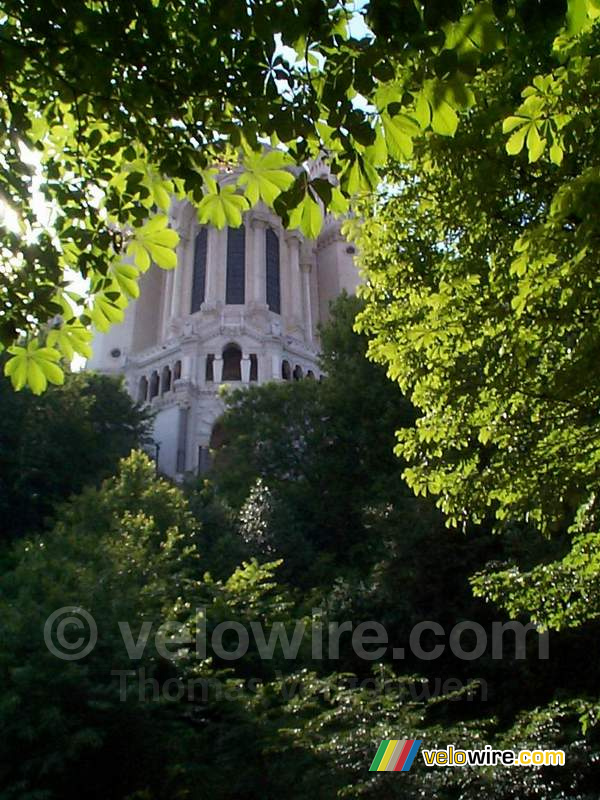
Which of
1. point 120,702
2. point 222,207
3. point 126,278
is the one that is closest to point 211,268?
point 120,702

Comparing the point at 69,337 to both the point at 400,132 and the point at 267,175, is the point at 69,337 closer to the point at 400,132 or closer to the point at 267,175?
the point at 267,175

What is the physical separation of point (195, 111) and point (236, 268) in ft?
129

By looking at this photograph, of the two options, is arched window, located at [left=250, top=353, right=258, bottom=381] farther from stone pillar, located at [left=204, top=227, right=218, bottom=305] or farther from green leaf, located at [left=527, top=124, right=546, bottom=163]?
green leaf, located at [left=527, top=124, right=546, bottom=163]

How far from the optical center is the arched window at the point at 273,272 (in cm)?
4200

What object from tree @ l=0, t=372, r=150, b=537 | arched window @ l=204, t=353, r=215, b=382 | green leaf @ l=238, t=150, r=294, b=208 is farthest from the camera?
arched window @ l=204, t=353, r=215, b=382

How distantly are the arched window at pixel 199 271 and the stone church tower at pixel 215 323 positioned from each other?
0.22ft

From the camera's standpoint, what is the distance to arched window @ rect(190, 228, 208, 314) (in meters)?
41.5

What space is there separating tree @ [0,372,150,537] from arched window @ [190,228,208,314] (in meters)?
16.5

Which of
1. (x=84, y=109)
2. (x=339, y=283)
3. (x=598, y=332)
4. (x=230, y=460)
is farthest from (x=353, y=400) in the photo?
(x=339, y=283)

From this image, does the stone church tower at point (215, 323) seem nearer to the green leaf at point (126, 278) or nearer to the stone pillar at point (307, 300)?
the stone pillar at point (307, 300)

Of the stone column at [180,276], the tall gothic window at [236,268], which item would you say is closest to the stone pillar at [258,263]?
the tall gothic window at [236,268]

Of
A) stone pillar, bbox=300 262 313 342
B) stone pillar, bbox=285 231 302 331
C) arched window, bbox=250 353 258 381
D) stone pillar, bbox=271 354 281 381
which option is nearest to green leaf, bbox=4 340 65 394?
stone pillar, bbox=271 354 281 381

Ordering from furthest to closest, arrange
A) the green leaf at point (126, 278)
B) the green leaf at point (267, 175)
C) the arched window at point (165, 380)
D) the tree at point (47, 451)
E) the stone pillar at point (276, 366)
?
the arched window at point (165, 380) < the stone pillar at point (276, 366) < the tree at point (47, 451) < the green leaf at point (126, 278) < the green leaf at point (267, 175)

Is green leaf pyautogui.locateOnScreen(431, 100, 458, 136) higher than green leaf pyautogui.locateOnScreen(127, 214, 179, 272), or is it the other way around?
green leaf pyautogui.locateOnScreen(127, 214, 179, 272)
